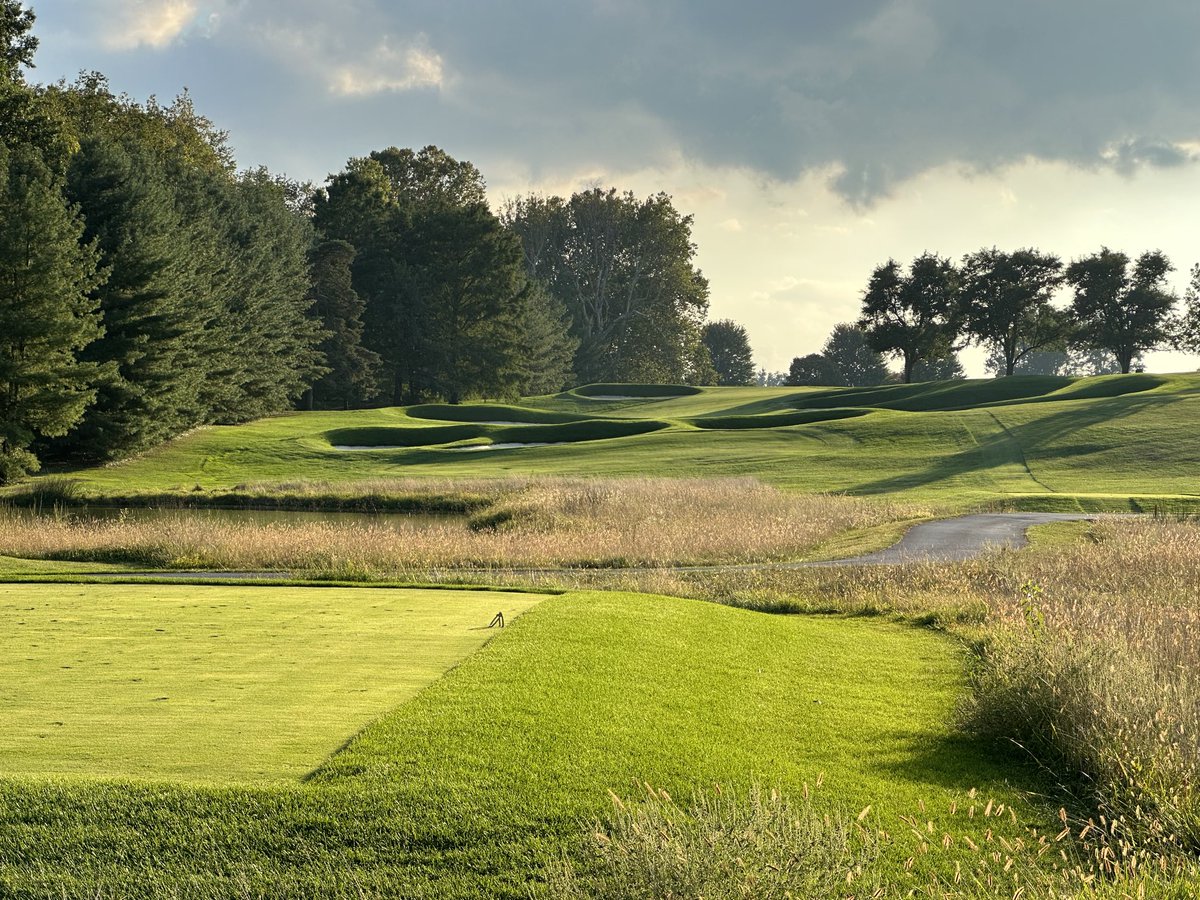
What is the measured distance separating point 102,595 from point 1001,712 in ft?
36.4

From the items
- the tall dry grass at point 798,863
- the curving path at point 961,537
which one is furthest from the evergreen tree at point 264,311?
the tall dry grass at point 798,863

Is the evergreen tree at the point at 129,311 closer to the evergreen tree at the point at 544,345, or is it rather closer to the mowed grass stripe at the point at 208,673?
the mowed grass stripe at the point at 208,673

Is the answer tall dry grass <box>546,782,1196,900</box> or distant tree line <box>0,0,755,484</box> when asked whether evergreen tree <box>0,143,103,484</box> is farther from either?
tall dry grass <box>546,782,1196,900</box>

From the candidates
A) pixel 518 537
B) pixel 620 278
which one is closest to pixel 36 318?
pixel 518 537

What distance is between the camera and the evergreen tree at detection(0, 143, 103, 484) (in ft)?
126

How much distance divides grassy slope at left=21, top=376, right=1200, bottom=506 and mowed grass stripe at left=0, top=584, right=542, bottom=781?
26.1 meters

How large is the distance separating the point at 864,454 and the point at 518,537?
82.0 feet

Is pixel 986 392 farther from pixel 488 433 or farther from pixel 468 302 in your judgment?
pixel 468 302

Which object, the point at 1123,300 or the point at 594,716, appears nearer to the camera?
the point at 594,716

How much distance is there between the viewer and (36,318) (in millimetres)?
38219

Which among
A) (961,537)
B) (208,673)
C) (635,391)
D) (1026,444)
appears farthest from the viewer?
(635,391)

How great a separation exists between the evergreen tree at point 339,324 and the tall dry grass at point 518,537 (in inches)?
1795

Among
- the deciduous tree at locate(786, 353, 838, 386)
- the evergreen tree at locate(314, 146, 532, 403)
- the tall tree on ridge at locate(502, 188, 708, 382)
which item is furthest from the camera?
the deciduous tree at locate(786, 353, 838, 386)

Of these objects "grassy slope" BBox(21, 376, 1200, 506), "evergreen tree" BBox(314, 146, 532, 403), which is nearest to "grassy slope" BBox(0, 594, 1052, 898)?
"grassy slope" BBox(21, 376, 1200, 506)
